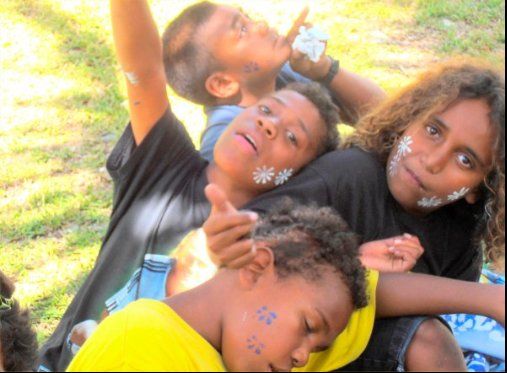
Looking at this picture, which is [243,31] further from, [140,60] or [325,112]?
[140,60]

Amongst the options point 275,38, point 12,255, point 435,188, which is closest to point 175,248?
point 435,188

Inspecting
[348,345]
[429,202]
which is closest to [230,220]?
[348,345]

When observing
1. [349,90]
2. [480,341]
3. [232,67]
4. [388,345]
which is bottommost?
[480,341]

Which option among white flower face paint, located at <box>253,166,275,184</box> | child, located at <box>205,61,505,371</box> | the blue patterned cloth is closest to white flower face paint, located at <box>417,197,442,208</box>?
child, located at <box>205,61,505,371</box>

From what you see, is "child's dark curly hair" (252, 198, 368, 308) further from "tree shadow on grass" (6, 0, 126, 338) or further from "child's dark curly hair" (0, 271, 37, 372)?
"tree shadow on grass" (6, 0, 126, 338)

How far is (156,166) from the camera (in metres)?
2.27

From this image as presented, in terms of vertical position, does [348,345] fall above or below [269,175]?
below

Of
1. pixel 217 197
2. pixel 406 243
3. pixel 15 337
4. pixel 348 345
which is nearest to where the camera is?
pixel 217 197

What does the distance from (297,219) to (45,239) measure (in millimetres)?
1846

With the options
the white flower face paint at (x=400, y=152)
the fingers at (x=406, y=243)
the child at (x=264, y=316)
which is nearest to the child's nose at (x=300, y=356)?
the child at (x=264, y=316)

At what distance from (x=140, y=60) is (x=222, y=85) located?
0.62 metres

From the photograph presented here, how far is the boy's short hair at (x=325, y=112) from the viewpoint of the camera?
2.38 meters

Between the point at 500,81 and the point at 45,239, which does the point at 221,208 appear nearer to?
the point at 500,81

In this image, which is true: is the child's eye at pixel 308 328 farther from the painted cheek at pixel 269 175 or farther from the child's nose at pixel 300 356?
the painted cheek at pixel 269 175
